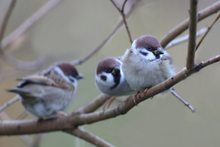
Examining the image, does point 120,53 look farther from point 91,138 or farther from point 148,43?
point 148,43

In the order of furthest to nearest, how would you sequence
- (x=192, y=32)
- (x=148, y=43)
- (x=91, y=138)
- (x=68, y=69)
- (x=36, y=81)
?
(x=68, y=69) → (x=36, y=81) → (x=91, y=138) → (x=148, y=43) → (x=192, y=32)

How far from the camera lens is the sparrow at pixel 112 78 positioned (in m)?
2.48

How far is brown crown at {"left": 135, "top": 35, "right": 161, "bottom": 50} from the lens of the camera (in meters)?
2.06

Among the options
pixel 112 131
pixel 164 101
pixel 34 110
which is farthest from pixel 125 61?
pixel 164 101

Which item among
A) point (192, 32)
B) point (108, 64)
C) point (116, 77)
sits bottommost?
point (116, 77)

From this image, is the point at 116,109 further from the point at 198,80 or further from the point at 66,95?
the point at 198,80

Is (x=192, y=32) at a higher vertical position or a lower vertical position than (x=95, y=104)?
higher

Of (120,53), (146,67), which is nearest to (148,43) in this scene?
(146,67)

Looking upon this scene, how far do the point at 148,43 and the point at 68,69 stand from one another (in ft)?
3.44

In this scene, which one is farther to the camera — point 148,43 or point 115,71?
point 115,71

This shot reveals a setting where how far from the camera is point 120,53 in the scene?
180 inches

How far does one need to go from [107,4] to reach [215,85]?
156cm

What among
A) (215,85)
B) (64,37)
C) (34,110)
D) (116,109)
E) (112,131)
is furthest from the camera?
(64,37)

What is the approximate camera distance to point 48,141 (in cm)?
411
